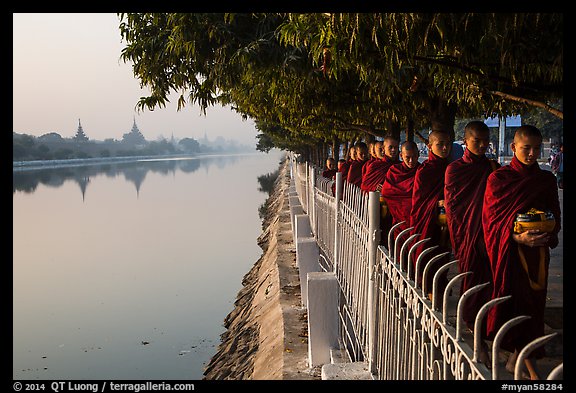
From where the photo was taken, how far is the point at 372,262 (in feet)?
9.77

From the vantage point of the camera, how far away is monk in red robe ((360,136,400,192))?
273 inches

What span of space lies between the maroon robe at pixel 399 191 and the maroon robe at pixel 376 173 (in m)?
0.85

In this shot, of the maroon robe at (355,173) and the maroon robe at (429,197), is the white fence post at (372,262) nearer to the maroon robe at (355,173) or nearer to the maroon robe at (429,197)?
the maroon robe at (429,197)

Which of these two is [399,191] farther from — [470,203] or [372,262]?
[372,262]

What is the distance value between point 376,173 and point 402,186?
1163 mm

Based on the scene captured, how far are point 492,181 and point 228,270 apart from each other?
17389mm

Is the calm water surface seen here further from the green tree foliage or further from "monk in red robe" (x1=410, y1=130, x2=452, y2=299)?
"monk in red robe" (x1=410, y1=130, x2=452, y2=299)

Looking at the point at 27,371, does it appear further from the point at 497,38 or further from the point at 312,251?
the point at 497,38

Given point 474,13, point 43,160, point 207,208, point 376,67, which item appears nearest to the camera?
point 474,13

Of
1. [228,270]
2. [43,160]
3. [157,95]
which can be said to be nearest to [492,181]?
[157,95]

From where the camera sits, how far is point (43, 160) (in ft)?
341

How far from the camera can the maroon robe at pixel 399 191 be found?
19.0 ft

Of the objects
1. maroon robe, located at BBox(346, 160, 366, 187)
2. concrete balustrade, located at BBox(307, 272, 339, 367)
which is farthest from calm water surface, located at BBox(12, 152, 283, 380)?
concrete balustrade, located at BBox(307, 272, 339, 367)

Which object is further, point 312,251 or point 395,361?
A: point 312,251
